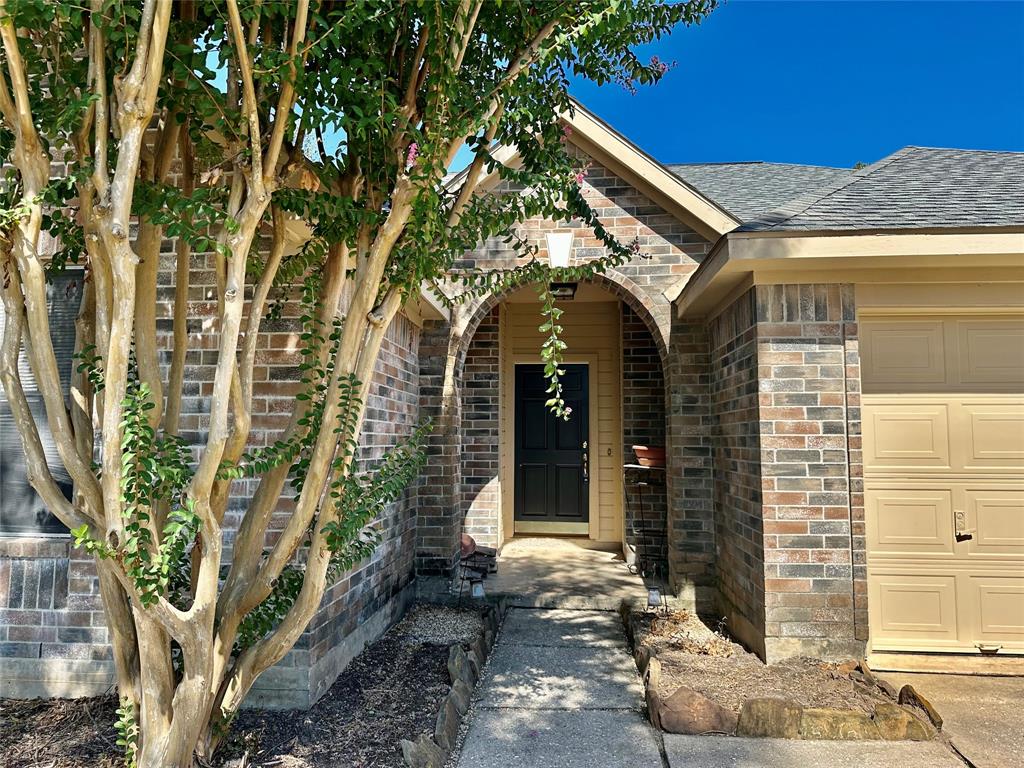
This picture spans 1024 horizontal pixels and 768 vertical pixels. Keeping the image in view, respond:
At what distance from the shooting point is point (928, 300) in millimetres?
4215

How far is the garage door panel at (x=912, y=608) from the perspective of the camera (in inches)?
166

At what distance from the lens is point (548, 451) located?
8.58 metres

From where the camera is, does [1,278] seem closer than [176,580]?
Yes

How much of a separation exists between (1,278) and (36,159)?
0.45 m

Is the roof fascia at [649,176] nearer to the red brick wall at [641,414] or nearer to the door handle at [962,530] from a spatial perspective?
the red brick wall at [641,414]

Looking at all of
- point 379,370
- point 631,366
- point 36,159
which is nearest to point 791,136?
point 631,366

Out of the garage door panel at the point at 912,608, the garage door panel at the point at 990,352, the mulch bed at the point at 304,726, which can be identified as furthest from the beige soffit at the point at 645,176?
the mulch bed at the point at 304,726

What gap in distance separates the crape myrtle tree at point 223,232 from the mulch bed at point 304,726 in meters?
0.36

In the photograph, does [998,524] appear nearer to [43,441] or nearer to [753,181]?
[753,181]

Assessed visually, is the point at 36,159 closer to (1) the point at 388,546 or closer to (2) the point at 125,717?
(2) the point at 125,717

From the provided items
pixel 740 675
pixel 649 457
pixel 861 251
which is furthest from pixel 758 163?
pixel 740 675

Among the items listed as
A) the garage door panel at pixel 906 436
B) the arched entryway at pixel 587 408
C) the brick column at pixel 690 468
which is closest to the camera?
the garage door panel at pixel 906 436

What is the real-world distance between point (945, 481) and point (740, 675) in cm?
Result: 194

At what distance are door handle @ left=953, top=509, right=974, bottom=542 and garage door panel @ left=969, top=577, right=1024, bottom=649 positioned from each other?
28cm
